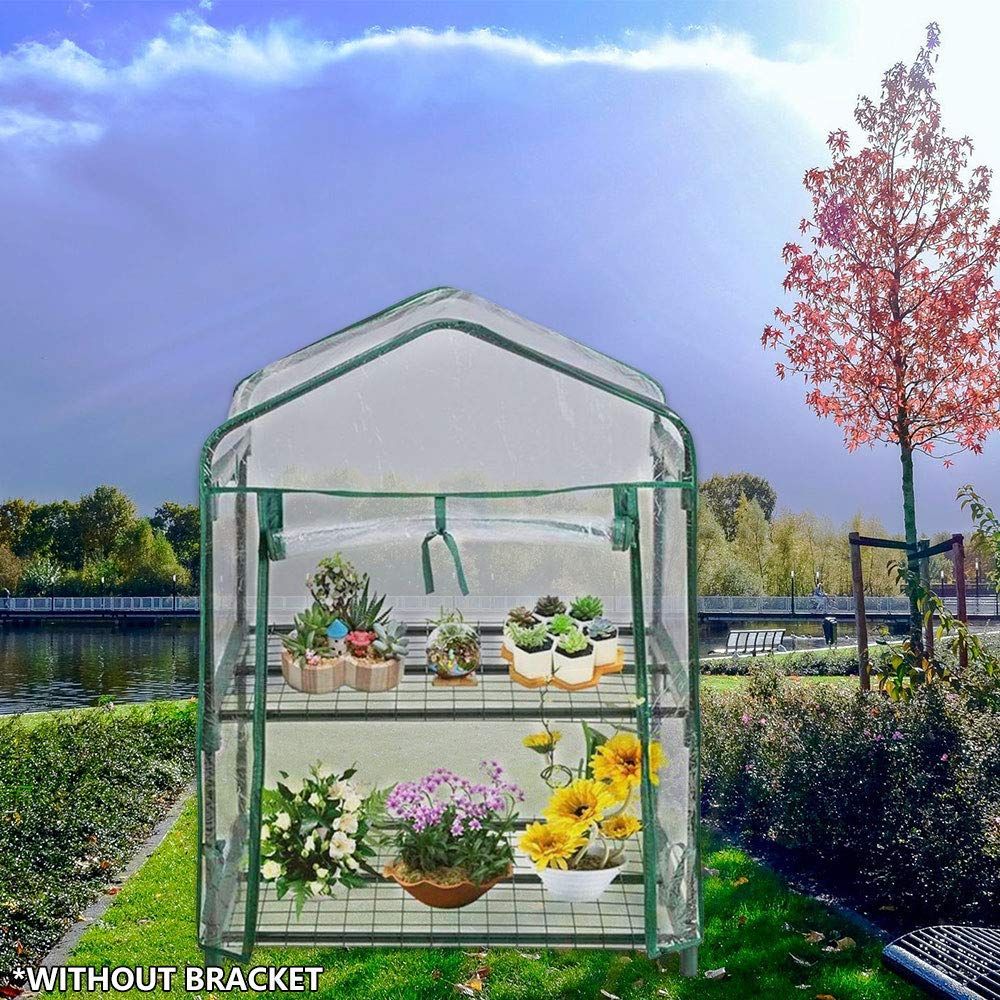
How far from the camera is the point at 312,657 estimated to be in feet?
9.59

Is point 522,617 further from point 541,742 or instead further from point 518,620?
point 541,742

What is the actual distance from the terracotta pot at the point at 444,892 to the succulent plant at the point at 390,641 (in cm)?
64

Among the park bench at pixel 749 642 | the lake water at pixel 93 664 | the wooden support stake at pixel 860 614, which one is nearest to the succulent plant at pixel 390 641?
the wooden support stake at pixel 860 614

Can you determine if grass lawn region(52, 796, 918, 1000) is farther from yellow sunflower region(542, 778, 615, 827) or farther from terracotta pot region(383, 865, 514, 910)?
yellow sunflower region(542, 778, 615, 827)

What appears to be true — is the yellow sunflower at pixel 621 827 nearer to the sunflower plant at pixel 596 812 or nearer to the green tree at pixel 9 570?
the sunflower plant at pixel 596 812

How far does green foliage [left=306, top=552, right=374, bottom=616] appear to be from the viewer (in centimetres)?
304

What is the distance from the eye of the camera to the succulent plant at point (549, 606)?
317 cm

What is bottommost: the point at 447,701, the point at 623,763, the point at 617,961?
the point at 617,961

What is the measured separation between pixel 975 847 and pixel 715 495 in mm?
42032

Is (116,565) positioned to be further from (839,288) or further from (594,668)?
(594,668)

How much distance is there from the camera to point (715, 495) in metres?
45.2

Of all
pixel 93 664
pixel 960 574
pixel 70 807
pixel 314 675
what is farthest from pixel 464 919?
pixel 93 664

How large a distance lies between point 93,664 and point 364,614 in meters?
25.8

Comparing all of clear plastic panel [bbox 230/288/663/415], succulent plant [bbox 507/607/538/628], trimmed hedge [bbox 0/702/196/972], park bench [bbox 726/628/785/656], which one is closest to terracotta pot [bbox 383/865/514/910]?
succulent plant [bbox 507/607/538/628]
